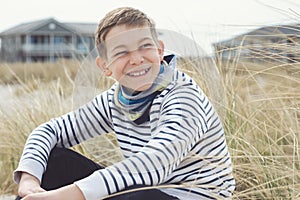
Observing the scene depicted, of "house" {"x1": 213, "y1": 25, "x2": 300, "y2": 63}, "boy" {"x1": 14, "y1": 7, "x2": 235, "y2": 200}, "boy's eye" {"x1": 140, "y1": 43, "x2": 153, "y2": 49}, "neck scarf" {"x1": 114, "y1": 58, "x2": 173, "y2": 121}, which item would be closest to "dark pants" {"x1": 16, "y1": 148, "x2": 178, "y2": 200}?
"boy" {"x1": 14, "y1": 7, "x2": 235, "y2": 200}

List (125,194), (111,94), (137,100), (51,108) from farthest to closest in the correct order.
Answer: (51,108) → (111,94) → (137,100) → (125,194)

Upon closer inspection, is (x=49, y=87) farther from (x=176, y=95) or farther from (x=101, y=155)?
(x=176, y=95)

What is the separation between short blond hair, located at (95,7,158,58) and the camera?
176 cm

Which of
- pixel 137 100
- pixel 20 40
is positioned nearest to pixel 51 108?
pixel 137 100

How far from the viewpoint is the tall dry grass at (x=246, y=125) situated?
191cm

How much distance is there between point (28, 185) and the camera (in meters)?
1.88

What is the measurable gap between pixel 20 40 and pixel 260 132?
95.8 feet

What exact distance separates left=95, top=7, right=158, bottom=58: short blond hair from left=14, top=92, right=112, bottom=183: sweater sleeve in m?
0.25

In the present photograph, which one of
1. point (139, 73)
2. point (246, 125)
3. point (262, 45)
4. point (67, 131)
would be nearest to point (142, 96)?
point (139, 73)

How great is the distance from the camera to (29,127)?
10.2ft

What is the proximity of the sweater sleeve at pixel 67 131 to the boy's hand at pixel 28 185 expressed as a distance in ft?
0.11

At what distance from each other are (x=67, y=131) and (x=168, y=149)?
22.9 inches

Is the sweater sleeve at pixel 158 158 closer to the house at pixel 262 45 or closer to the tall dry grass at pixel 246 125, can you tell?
the tall dry grass at pixel 246 125

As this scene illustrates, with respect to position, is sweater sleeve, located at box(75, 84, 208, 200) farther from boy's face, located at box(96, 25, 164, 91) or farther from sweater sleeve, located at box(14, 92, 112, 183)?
sweater sleeve, located at box(14, 92, 112, 183)
